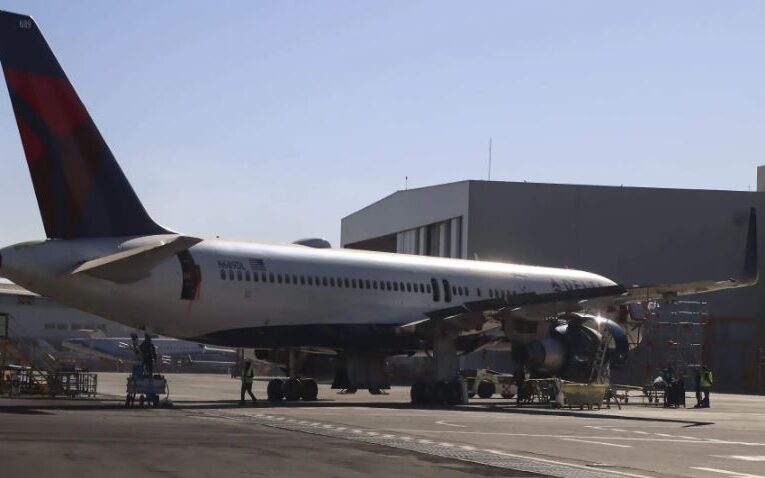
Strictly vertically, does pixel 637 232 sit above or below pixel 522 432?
above

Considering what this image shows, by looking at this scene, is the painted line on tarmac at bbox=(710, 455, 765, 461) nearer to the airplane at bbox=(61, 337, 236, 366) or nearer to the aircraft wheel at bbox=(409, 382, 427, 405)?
the aircraft wheel at bbox=(409, 382, 427, 405)

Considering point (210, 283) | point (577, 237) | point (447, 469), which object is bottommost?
point (447, 469)

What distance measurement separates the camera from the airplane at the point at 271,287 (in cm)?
2777

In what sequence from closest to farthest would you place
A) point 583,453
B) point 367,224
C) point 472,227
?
point 583,453
point 472,227
point 367,224

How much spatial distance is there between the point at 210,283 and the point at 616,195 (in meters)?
37.3

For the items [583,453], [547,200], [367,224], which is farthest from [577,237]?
[583,453]

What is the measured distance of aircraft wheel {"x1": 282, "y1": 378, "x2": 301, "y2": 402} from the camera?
35188mm

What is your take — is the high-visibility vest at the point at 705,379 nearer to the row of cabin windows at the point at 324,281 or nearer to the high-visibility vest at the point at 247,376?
the row of cabin windows at the point at 324,281

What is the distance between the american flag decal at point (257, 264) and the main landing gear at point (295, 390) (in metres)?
4.76

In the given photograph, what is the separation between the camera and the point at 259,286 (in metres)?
31.5

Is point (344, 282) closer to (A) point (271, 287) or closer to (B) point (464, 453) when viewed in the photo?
(A) point (271, 287)

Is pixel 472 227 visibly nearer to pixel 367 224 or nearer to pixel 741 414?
pixel 367 224

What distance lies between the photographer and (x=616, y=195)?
209ft

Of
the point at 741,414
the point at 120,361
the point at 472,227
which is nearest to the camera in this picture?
the point at 741,414
